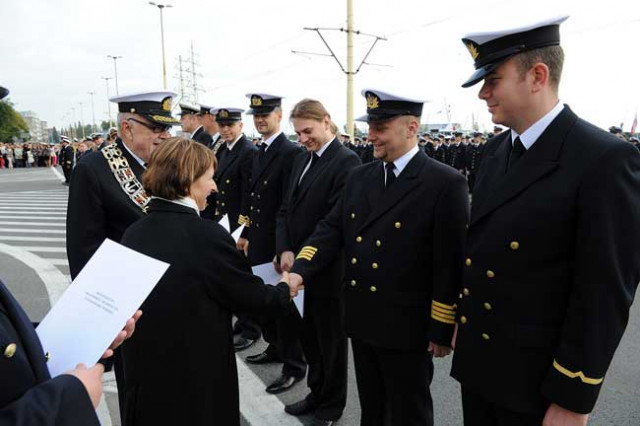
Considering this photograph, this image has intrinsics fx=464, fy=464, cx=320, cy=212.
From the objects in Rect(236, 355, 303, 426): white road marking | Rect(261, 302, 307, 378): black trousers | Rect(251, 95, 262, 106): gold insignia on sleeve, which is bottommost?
Rect(236, 355, 303, 426): white road marking

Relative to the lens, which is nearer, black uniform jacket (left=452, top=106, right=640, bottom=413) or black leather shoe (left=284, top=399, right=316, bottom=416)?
black uniform jacket (left=452, top=106, right=640, bottom=413)

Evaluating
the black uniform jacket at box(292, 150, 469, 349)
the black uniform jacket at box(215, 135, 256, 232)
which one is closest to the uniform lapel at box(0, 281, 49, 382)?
the black uniform jacket at box(292, 150, 469, 349)

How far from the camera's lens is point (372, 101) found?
2.56 meters

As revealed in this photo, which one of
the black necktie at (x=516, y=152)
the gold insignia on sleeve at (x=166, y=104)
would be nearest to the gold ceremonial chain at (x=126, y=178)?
the gold insignia on sleeve at (x=166, y=104)

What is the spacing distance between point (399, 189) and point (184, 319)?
1226mm

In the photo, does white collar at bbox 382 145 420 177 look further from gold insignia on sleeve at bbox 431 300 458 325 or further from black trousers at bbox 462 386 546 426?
black trousers at bbox 462 386 546 426

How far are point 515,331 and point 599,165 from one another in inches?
26.0

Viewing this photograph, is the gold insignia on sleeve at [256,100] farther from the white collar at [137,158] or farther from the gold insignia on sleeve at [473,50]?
the gold insignia on sleeve at [473,50]

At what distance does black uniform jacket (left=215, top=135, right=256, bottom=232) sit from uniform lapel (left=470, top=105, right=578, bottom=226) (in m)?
3.41

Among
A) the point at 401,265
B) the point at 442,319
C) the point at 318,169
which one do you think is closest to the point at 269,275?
the point at 318,169

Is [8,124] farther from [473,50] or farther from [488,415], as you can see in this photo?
[488,415]

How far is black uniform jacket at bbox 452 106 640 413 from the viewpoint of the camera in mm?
1508

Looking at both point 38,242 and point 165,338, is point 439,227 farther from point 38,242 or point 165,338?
point 38,242

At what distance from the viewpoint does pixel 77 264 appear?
2.55 m
